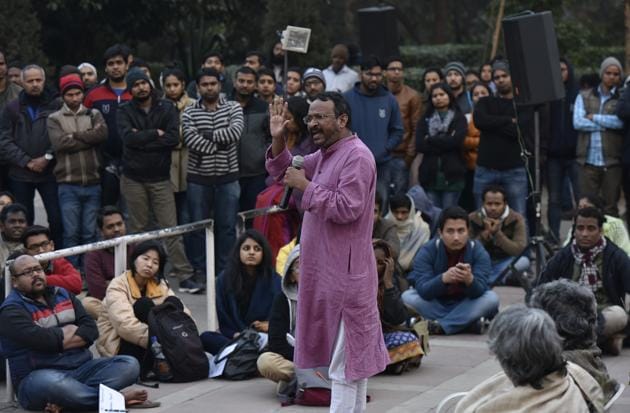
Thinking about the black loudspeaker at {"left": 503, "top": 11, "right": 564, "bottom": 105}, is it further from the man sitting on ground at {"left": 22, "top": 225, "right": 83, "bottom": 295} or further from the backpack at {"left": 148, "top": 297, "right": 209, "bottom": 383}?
the man sitting on ground at {"left": 22, "top": 225, "right": 83, "bottom": 295}

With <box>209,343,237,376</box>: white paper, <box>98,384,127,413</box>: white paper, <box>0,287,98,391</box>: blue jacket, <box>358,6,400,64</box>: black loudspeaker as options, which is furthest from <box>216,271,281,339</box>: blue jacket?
<box>358,6,400,64</box>: black loudspeaker

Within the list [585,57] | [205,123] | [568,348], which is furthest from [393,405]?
[585,57]

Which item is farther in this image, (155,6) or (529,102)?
(155,6)

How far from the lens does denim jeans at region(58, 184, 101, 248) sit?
12.6 meters

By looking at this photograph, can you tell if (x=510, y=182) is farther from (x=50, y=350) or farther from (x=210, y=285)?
(x=50, y=350)

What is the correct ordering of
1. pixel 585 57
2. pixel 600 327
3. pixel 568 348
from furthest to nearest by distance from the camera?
pixel 585 57
pixel 600 327
pixel 568 348

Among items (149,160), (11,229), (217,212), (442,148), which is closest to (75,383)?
(11,229)

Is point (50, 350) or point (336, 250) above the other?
point (336, 250)

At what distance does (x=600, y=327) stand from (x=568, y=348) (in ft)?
11.7

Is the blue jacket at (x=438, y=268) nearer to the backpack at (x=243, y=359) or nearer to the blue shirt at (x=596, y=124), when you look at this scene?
the backpack at (x=243, y=359)

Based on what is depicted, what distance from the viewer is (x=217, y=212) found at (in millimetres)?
12961

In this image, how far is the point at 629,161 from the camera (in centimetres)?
1437

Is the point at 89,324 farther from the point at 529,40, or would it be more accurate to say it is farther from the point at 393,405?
the point at 529,40

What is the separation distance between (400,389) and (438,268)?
2.02m
